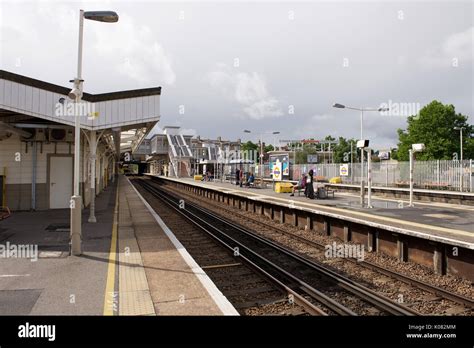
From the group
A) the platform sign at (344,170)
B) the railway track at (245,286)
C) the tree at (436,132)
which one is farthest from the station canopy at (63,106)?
the tree at (436,132)

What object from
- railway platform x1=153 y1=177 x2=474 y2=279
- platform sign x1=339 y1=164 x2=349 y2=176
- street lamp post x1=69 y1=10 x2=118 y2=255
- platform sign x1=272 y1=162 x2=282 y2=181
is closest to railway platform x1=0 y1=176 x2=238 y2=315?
street lamp post x1=69 y1=10 x2=118 y2=255

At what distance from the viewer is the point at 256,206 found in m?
20.1

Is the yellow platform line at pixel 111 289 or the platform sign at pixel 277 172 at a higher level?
the platform sign at pixel 277 172

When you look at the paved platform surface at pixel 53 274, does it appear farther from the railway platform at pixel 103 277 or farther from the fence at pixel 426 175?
the fence at pixel 426 175

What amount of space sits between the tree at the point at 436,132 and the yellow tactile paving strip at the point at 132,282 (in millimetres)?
54482

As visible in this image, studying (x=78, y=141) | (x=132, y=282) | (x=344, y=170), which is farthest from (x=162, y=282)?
(x=344, y=170)

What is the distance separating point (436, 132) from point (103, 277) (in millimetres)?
59058

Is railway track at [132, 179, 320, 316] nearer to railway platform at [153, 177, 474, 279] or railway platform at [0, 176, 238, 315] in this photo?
railway platform at [0, 176, 238, 315]

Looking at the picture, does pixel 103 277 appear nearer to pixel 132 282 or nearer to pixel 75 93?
pixel 132 282

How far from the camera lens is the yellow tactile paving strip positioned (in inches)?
205

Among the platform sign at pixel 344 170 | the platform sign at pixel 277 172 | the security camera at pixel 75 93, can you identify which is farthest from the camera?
the platform sign at pixel 344 170

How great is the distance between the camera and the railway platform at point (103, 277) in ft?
17.1
